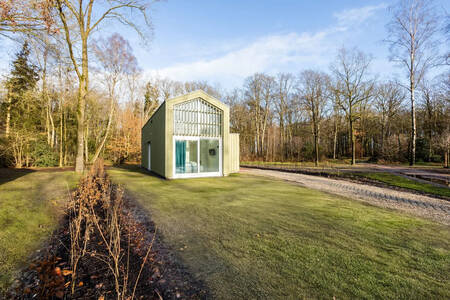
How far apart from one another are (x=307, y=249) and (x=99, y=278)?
9.56 ft

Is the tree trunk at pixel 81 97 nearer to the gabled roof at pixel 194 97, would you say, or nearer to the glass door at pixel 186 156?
the gabled roof at pixel 194 97

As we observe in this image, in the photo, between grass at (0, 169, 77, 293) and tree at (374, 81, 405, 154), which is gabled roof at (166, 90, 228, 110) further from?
tree at (374, 81, 405, 154)

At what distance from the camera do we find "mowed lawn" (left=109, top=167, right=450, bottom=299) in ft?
7.89

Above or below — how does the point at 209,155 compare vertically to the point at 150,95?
below

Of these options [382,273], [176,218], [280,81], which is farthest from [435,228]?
[280,81]

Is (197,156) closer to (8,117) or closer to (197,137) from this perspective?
(197,137)

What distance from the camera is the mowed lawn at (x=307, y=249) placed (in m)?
2.40

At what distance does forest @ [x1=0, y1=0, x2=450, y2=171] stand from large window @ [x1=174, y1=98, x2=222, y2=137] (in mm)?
5933

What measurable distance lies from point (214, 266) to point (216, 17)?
40.2 ft

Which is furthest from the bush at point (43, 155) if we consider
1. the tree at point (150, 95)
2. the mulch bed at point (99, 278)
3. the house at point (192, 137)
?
the mulch bed at point (99, 278)

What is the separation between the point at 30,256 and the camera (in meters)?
3.12

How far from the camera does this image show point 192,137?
11.9 metres

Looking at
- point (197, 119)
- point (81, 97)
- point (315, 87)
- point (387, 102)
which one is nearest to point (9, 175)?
point (81, 97)

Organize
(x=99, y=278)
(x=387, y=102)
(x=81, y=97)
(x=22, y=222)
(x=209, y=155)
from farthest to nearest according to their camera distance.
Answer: (x=387, y=102) → (x=81, y=97) → (x=209, y=155) → (x=22, y=222) → (x=99, y=278)
